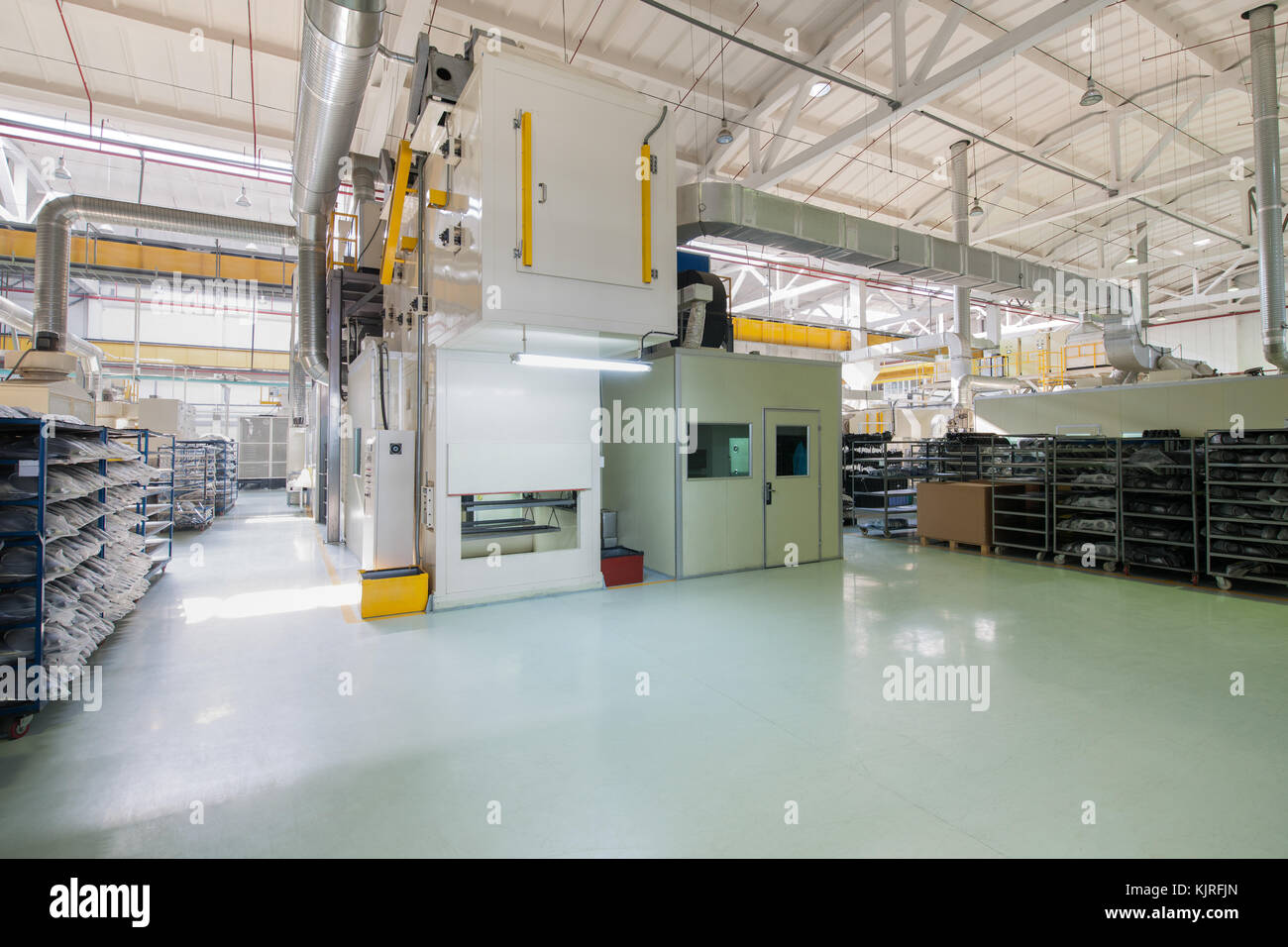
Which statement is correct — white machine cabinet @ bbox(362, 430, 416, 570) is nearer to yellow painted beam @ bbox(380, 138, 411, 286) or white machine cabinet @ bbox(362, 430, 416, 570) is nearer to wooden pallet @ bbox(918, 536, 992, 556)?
yellow painted beam @ bbox(380, 138, 411, 286)

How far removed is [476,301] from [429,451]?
2.08m

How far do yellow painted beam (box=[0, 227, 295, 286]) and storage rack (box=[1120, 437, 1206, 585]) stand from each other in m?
15.5

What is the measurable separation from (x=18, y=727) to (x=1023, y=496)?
9720 mm

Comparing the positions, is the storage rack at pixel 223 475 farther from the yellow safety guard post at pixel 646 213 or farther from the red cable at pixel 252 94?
the yellow safety guard post at pixel 646 213

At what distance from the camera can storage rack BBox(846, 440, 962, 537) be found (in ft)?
32.8

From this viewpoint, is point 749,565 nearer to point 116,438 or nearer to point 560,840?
point 560,840

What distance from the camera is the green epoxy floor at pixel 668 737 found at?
2314mm

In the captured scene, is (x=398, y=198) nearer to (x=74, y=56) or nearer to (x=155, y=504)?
(x=74, y=56)

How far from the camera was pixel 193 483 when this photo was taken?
1212cm

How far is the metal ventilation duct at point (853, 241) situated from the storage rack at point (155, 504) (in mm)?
6449

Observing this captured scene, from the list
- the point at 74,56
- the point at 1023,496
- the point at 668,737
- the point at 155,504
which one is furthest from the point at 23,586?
the point at 1023,496

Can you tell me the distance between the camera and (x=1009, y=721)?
326 cm
